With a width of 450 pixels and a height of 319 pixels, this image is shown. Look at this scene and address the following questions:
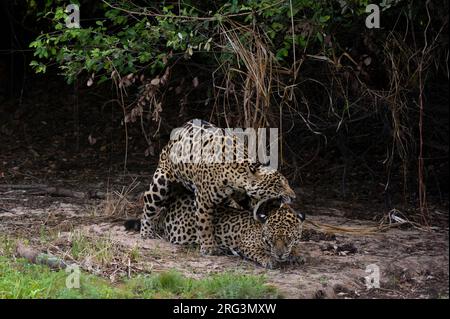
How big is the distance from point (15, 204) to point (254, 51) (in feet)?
11.6

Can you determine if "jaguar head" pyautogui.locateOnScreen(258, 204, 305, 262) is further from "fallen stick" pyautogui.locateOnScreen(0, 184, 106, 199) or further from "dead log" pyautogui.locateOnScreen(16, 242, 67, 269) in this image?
"fallen stick" pyautogui.locateOnScreen(0, 184, 106, 199)

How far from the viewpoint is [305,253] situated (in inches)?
314

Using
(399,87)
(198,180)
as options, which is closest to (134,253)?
(198,180)

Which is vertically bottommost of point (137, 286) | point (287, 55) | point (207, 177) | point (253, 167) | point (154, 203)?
point (137, 286)

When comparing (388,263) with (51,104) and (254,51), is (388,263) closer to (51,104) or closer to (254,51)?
(254,51)

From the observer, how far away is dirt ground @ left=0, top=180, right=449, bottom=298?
6.89 metres

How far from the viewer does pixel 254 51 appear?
8211 millimetres

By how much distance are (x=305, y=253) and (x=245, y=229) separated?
2.00 feet

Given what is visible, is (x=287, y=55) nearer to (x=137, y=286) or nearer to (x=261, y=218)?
(x=261, y=218)

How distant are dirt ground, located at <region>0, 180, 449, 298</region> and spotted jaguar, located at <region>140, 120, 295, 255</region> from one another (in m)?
0.33

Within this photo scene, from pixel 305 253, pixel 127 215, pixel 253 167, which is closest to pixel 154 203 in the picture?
pixel 127 215

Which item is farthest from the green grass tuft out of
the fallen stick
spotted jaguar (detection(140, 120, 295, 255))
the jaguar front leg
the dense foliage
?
the fallen stick

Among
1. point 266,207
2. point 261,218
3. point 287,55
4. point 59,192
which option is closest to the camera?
point 261,218

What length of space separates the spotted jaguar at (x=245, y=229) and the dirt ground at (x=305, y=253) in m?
0.12
